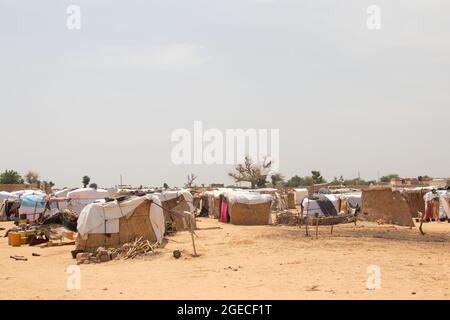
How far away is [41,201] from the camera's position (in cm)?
2742

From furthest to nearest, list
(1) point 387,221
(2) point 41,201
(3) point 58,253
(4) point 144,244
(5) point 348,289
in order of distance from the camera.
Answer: (2) point 41,201 → (1) point 387,221 → (3) point 58,253 → (4) point 144,244 → (5) point 348,289

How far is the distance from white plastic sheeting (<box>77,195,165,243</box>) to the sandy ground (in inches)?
36.5

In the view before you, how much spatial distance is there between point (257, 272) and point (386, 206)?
14381mm

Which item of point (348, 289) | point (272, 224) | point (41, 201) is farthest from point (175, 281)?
point (41, 201)

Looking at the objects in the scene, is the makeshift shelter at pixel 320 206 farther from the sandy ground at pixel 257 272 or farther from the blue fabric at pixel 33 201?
the blue fabric at pixel 33 201

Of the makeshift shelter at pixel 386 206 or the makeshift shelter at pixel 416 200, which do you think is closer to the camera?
the makeshift shelter at pixel 386 206

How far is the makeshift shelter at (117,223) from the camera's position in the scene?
14.9 meters

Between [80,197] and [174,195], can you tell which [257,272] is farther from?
[80,197]

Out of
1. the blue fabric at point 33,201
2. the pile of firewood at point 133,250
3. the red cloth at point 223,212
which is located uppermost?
the blue fabric at point 33,201

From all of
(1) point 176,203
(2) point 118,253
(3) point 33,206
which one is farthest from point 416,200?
(3) point 33,206

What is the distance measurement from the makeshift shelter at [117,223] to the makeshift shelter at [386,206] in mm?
11647

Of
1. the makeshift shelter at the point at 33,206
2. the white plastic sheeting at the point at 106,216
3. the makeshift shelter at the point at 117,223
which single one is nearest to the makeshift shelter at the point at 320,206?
the makeshift shelter at the point at 117,223
